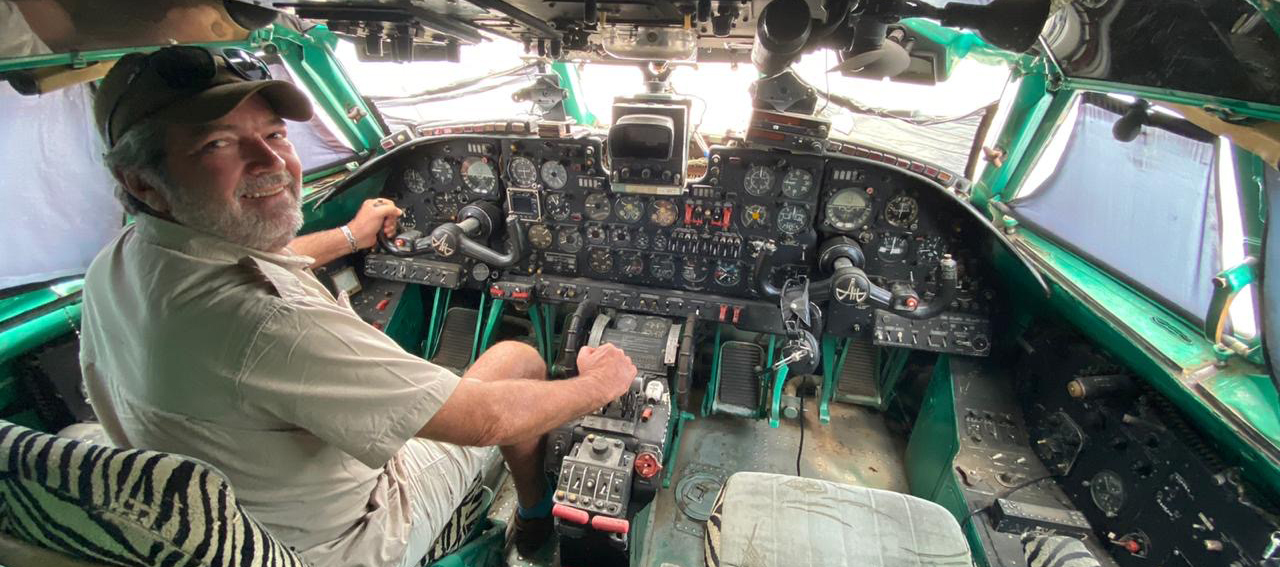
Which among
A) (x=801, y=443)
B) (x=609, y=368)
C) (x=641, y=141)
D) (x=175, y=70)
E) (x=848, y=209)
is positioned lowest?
(x=801, y=443)

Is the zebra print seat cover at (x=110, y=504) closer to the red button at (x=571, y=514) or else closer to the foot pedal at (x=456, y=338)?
the red button at (x=571, y=514)

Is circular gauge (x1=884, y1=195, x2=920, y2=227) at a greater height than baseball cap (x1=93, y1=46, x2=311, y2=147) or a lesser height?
lesser

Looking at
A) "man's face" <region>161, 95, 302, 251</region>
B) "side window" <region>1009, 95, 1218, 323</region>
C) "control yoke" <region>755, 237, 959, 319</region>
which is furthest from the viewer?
"control yoke" <region>755, 237, 959, 319</region>

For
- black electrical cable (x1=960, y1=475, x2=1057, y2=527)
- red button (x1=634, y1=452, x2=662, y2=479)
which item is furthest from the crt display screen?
black electrical cable (x1=960, y1=475, x2=1057, y2=527)

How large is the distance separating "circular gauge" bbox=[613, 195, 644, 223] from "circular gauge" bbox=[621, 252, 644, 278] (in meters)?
0.25

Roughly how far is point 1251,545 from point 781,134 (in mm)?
2232

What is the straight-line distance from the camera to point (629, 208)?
3.40 meters

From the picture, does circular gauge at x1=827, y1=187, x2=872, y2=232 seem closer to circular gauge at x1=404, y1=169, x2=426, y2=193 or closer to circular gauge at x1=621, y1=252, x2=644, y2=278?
circular gauge at x1=621, y1=252, x2=644, y2=278

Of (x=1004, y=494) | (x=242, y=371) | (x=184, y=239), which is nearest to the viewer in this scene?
(x=242, y=371)

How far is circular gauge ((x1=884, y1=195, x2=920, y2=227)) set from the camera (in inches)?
119

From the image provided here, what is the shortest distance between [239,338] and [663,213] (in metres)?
2.46

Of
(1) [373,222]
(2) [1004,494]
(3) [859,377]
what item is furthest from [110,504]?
(3) [859,377]

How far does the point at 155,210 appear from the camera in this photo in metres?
1.32

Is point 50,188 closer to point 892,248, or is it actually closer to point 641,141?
point 641,141
